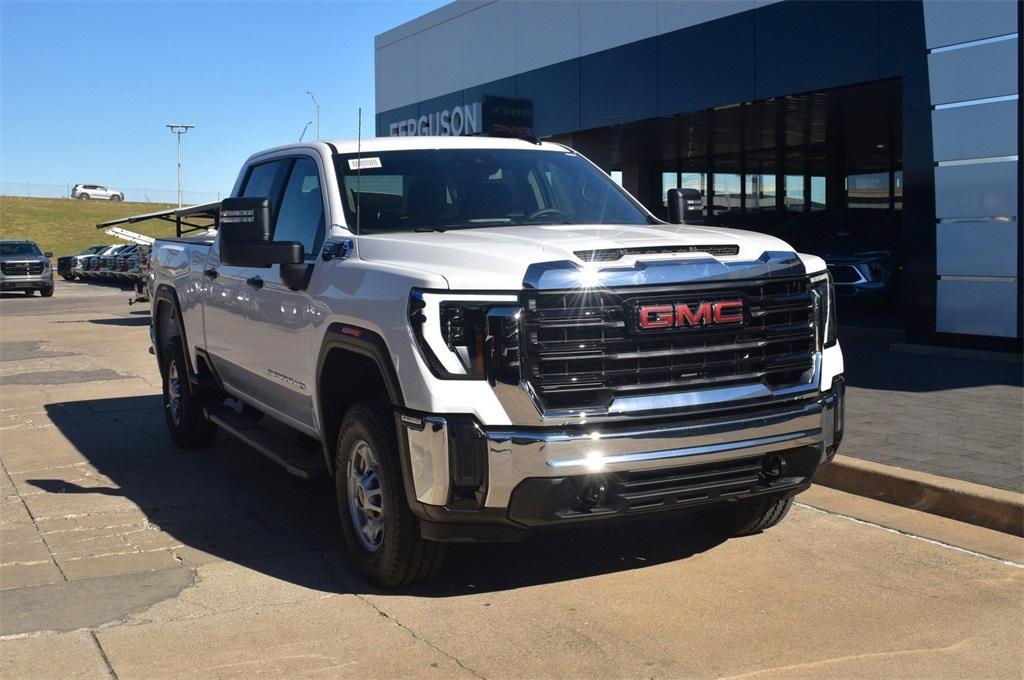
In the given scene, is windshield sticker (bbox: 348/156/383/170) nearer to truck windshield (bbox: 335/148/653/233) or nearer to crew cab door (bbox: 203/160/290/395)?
truck windshield (bbox: 335/148/653/233)

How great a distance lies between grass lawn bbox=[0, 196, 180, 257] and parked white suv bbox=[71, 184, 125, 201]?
2.45 m

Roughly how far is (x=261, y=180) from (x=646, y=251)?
3383 mm

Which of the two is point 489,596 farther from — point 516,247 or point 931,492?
point 931,492

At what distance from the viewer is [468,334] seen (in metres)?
4.52

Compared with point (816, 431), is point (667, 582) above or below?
below

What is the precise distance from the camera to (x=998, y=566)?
5473mm

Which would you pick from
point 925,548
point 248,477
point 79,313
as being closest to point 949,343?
point 925,548

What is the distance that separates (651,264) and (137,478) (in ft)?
14.6

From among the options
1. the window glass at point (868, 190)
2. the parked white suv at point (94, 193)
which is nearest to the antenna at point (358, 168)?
the window glass at point (868, 190)

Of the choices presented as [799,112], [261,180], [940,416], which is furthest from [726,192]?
[261,180]

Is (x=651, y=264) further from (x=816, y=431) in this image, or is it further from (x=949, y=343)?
(x=949, y=343)

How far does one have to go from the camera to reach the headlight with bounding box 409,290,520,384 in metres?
4.45

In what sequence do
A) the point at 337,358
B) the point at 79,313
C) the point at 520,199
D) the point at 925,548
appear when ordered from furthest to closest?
the point at 79,313 → the point at 520,199 → the point at 925,548 → the point at 337,358

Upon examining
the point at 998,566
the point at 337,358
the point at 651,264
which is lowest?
the point at 998,566
